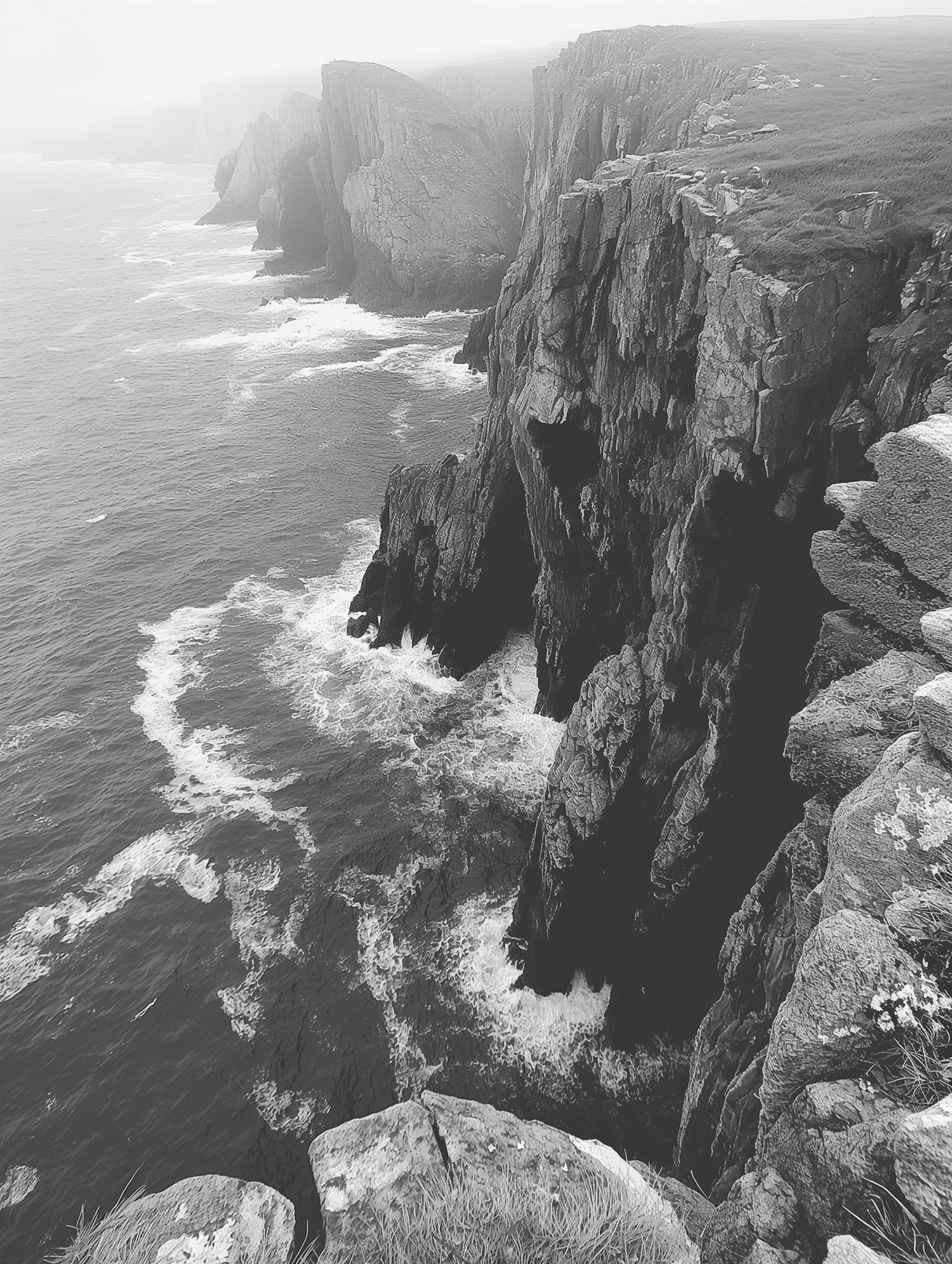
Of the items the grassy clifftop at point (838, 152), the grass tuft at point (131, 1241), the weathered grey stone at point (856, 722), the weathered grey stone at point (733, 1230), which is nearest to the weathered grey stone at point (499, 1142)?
the weathered grey stone at point (733, 1230)

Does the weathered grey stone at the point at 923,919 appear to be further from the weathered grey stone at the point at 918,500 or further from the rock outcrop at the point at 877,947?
the weathered grey stone at the point at 918,500

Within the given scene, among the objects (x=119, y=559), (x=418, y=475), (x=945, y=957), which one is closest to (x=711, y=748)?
(x=945, y=957)

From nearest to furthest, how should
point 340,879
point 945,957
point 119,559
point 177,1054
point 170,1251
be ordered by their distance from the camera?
point 945,957 → point 170,1251 → point 177,1054 → point 340,879 → point 119,559

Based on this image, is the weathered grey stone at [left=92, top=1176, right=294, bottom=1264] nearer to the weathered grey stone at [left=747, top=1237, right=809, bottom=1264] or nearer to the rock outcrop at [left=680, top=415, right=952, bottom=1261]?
the weathered grey stone at [left=747, top=1237, right=809, bottom=1264]

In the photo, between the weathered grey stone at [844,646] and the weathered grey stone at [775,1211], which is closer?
the weathered grey stone at [775,1211]

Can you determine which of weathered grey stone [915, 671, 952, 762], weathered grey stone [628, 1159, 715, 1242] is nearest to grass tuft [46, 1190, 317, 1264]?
weathered grey stone [628, 1159, 715, 1242]

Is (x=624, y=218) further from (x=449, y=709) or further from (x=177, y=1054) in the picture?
(x=177, y=1054)

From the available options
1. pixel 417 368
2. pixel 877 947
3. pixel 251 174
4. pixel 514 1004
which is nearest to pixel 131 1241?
pixel 877 947
